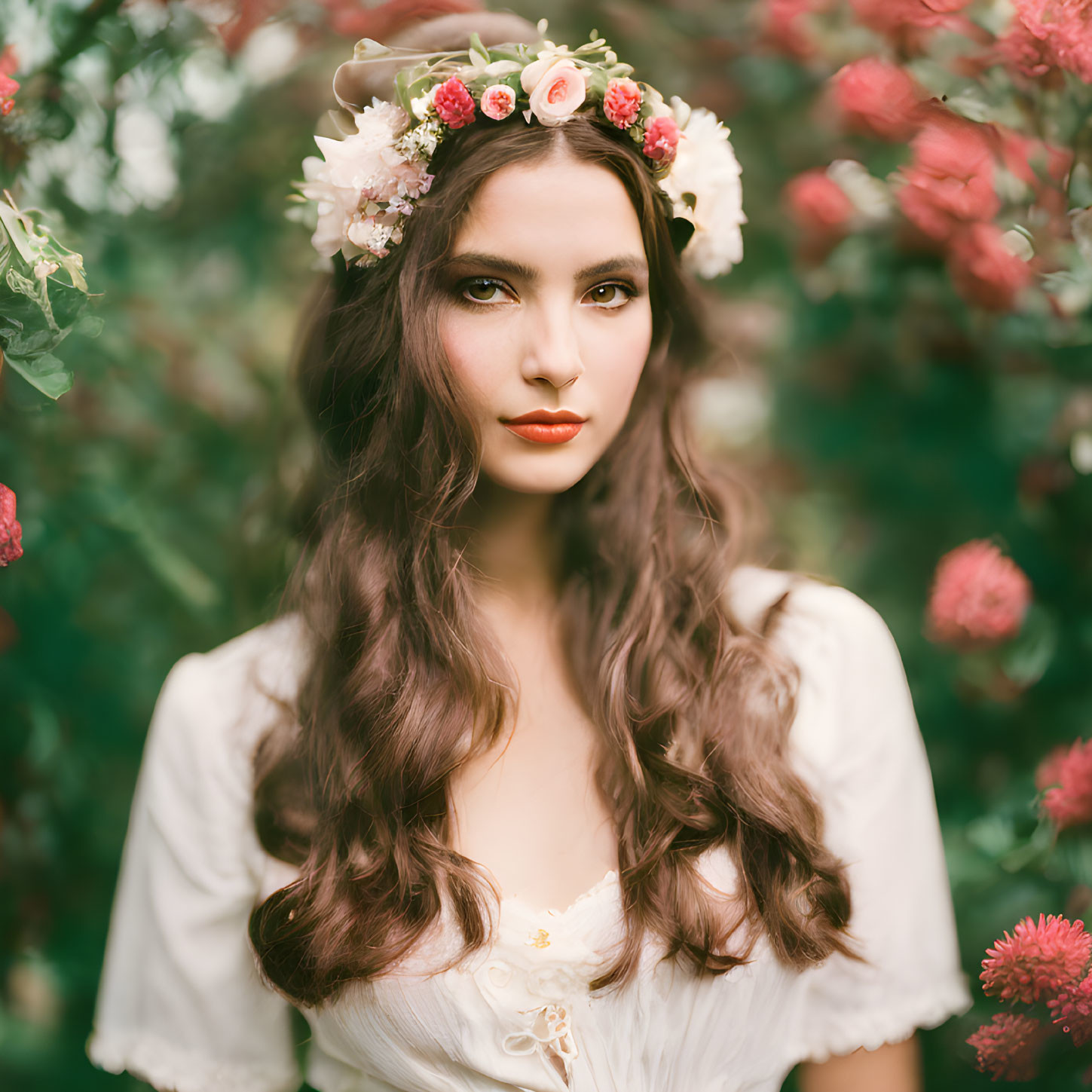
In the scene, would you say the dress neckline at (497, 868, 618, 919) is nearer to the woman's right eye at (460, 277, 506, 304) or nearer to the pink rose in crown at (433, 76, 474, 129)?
the woman's right eye at (460, 277, 506, 304)

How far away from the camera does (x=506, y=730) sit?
995 millimetres

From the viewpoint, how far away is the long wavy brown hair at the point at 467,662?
886 mm

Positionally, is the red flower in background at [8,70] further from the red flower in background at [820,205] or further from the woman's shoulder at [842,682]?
the woman's shoulder at [842,682]

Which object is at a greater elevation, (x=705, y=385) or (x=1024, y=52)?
(x=1024, y=52)

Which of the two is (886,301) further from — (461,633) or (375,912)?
(375,912)

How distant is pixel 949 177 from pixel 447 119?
523 millimetres

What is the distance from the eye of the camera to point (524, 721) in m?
1.00

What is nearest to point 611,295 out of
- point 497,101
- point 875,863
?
point 497,101

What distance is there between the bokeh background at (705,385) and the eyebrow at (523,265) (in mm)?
263

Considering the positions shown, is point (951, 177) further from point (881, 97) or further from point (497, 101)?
point (497, 101)

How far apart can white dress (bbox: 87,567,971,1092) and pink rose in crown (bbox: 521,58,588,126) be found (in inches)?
21.0

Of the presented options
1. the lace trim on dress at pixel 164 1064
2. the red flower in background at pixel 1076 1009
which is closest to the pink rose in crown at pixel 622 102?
the red flower in background at pixel 1076 1009

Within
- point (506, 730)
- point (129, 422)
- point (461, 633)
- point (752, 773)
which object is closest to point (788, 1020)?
point (752, 773)

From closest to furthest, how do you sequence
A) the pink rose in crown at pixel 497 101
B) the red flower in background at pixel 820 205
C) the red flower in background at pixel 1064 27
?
1. the pink rose in crown at pixel 497 101
2. the red flower in background at pixel 1064 27
3. the red flower in background at pixel 820 205
